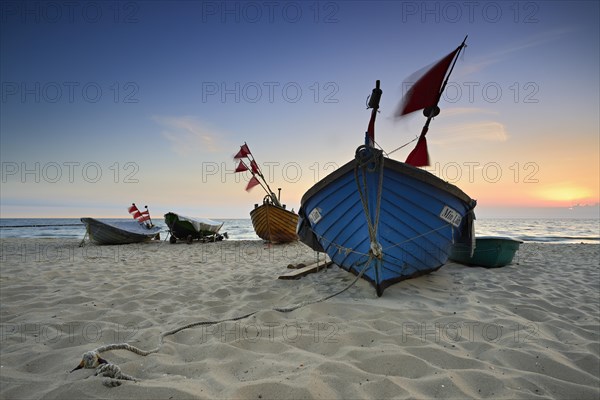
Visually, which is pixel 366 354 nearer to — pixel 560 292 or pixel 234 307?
pixel 234 307

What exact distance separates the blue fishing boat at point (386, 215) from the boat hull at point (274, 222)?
7.89 metres

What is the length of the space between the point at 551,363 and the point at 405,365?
112 cm

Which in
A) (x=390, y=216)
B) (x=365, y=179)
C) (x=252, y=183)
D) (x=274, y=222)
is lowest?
(x=274, y=222)

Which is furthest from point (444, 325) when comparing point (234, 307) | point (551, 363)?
point (234, 307)

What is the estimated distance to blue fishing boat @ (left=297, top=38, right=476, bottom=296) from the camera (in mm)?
3742

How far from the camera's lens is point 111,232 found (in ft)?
40.1

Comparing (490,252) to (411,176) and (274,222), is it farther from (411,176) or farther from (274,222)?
(274,222)

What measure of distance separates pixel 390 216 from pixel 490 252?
386cm

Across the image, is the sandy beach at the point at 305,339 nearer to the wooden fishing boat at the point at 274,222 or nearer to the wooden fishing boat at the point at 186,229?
the wooden fishing boat at the point at 274,222

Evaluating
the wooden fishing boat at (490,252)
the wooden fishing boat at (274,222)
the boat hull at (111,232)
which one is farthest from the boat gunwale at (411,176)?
the boat hull at (111,232)

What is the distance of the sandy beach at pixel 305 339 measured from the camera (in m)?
1.86

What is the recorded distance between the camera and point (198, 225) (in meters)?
13.9

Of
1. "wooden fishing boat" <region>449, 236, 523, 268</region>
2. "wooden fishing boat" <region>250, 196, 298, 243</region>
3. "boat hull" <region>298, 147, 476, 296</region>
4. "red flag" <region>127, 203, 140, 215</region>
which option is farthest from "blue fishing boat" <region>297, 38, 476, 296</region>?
"red flag" <region>127, 203, 140, 215</region>

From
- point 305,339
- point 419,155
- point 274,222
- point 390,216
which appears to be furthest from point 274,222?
point 305,339
